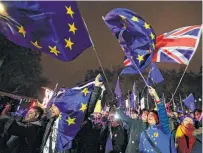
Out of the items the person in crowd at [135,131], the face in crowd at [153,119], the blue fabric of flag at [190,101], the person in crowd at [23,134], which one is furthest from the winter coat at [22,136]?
the blue fabric of flag at [190,101]

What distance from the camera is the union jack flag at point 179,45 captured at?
763cm

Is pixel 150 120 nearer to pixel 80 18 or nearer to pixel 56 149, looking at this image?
pixel 56 149

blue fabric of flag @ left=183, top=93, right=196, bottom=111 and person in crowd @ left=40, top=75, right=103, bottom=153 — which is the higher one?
blue fabric of flag @ left=183, top=93, right=196, bottom=111

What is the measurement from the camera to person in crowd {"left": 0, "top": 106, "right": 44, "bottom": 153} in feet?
12.5

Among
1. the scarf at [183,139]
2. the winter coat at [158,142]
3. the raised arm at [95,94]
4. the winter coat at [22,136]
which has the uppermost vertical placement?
the raised arm at [95,94]

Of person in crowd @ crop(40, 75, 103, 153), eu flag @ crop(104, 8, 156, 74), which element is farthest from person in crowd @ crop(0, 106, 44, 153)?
eu flag @ crop(104, 8, 156, 74)

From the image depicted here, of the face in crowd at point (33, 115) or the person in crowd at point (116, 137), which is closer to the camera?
the face in crowd at point (33, 115)

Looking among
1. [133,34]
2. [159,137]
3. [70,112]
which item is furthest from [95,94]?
[133,34]

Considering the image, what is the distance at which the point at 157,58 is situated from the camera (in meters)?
7.87

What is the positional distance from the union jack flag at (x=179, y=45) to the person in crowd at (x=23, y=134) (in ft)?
13.9

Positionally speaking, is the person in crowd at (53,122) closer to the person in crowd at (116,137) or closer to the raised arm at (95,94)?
the raised arm at (95,94)

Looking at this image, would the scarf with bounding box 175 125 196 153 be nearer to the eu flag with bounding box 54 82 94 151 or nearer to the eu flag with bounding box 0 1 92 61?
the eu flag with bounding box 54 82 94 151

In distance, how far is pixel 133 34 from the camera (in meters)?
7.09

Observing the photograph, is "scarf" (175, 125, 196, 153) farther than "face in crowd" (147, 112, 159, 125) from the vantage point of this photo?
Yes
